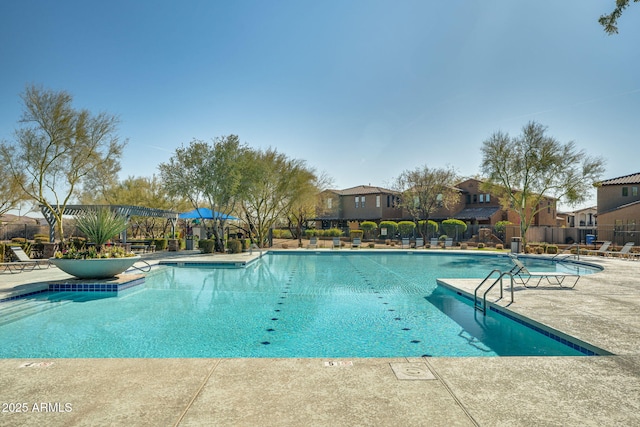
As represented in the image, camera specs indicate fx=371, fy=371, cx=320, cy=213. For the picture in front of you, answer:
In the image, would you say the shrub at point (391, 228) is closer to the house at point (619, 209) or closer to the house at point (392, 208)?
the house at point (392, 208)

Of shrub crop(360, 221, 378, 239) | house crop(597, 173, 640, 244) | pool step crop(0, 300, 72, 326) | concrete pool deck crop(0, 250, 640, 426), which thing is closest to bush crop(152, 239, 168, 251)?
pool step crop(0, 300, 72, 326)

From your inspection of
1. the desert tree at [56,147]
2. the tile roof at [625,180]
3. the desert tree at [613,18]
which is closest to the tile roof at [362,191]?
the tile roof at [625,180]

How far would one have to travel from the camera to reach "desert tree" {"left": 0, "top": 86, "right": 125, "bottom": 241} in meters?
20.1

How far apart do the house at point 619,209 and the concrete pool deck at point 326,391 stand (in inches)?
1021

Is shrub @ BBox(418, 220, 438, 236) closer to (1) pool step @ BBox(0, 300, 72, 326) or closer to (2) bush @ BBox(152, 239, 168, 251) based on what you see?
(2) bush @ BBox(152, 239, 168, 251)

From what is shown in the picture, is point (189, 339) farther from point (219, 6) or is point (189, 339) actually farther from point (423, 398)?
point (219, 6)

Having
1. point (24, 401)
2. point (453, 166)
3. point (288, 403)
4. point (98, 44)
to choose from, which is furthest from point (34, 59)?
point (453, 166)

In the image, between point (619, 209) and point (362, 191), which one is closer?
point (619, 209)

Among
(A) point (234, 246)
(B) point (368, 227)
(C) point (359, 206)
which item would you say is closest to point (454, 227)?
(B) point (368, 227)

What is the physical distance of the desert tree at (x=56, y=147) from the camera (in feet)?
66.1

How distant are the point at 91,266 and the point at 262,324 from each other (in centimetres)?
567

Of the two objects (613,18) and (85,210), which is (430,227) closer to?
(85,210)

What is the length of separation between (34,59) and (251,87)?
930cm

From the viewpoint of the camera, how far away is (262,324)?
23.4 ft
